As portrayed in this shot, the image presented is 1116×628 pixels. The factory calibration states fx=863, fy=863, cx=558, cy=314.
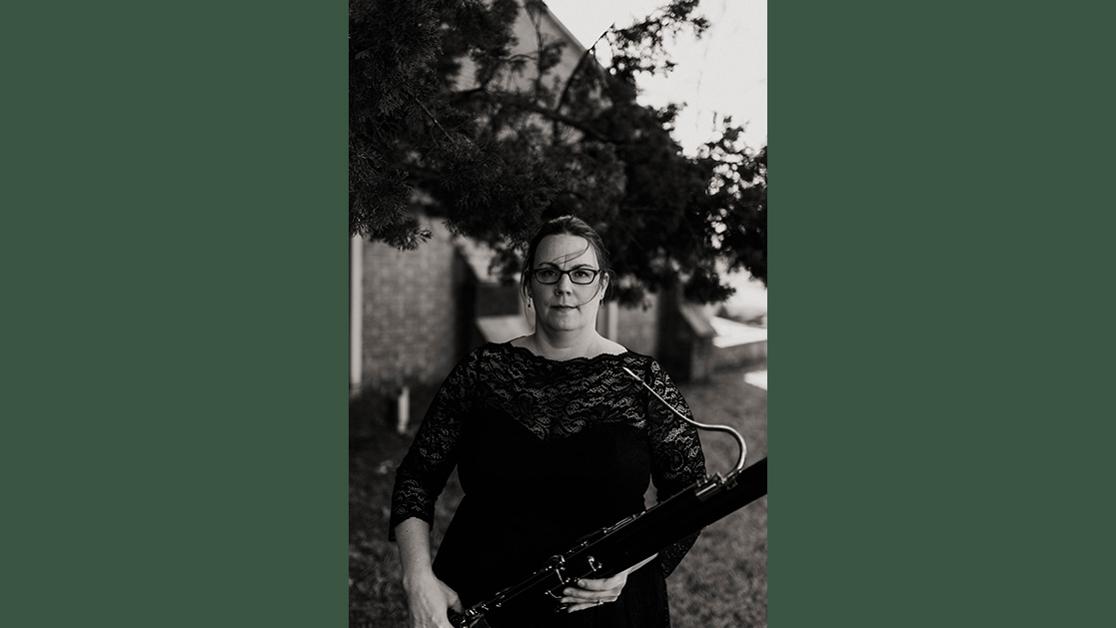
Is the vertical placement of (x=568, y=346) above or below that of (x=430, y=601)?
above

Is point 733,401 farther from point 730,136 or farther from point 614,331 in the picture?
point 730,136

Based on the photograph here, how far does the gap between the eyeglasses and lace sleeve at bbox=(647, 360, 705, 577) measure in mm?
338

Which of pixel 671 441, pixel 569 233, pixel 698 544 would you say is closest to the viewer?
pixel 671 441

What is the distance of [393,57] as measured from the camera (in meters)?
2.73

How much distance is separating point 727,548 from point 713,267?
2.41 meters

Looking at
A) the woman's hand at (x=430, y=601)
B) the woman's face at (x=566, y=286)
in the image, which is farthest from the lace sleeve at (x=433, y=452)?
the woman's face at (x=566, y=286)

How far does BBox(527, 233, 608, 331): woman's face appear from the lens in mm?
2693

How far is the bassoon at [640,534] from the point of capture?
8.01 feet

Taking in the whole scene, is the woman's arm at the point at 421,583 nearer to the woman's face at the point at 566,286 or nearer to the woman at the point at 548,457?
the woman at the point at 548,457

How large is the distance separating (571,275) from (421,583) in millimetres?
1079

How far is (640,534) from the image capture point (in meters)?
2.53

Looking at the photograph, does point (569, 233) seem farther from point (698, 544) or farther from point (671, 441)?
point (698, 544)

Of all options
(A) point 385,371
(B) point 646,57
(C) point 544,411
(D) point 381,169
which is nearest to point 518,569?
(C) point 544,411

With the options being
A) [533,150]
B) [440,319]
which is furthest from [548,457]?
[440,319]
